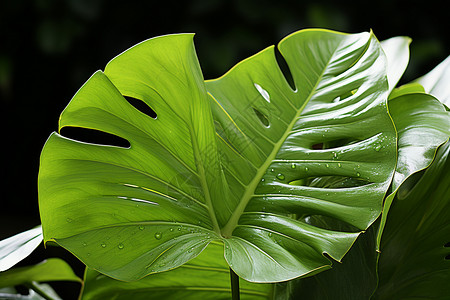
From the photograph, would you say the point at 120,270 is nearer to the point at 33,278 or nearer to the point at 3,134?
the point at 33,278

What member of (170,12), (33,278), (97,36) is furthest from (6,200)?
(33,278)

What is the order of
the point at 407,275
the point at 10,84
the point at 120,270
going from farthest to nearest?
the point at 10,84
the point at 407,275
the point at 120,270

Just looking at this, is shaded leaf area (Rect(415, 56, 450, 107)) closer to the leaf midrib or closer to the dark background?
the leaf midrib

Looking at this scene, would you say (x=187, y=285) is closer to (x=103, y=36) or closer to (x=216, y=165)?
(x=216, y=165)

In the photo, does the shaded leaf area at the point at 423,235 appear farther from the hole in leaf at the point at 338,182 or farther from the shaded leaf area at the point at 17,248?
the shaded leaf area at the point at 17,248

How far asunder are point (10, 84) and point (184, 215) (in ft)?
5.28

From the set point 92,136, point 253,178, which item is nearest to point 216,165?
point 253,178

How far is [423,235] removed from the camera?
0.43m

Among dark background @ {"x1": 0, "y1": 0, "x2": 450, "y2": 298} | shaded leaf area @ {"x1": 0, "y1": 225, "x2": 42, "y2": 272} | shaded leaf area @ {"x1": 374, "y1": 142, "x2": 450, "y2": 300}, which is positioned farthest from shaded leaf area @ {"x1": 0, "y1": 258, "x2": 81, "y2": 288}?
dark background @ {"x1": 0, "y1": 0, "x2": 450, "y2": 298}

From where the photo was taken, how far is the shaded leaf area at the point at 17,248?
385 mm

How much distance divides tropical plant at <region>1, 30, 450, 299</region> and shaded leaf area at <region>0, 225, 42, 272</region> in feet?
0.23

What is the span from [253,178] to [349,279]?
112mm

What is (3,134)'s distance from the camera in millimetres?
1876

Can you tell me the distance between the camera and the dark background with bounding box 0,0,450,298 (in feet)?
5.64
